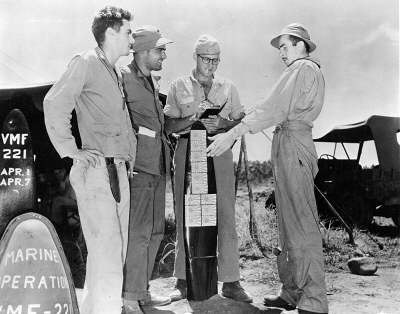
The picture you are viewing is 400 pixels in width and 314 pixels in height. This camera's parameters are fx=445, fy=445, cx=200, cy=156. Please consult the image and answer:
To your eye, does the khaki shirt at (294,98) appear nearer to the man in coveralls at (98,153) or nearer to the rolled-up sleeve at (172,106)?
the rolled-up sleeve at (172,106)

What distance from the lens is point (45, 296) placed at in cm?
243

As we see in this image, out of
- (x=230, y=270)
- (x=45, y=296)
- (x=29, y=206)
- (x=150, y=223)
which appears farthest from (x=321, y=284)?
(x=29, y=206)

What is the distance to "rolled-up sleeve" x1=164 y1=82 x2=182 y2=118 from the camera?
3755 millimetres

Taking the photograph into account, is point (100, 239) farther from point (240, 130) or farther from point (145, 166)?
point (240, 130)

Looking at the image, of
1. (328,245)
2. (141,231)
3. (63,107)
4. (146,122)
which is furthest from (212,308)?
(328,245)

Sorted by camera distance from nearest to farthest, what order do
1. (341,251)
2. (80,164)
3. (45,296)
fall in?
(45,296)
(80,164)
(341,251)

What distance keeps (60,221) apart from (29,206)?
4.07 meters

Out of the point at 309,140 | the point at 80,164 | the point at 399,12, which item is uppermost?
the point at 399,12

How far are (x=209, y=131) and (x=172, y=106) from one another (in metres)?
0.45

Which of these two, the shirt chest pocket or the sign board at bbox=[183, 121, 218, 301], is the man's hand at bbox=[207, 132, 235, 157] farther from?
the shirt chest pocket

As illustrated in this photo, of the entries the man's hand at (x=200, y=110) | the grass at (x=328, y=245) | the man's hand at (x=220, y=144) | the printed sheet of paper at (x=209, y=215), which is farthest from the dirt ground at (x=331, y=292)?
the man's hand at (x=200, y=110)

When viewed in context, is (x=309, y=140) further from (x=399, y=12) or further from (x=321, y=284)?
(x=399, y=12)

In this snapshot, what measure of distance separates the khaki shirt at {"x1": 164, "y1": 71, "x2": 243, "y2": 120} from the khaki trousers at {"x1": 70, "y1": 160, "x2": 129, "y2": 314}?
4.29 ft

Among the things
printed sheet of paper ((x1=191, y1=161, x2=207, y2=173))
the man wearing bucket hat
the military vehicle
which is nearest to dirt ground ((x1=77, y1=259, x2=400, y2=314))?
the man wearing bucket hat
